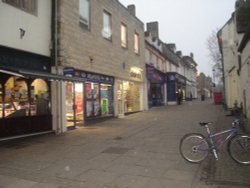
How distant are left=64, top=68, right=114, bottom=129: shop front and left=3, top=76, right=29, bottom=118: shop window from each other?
229 centimetres

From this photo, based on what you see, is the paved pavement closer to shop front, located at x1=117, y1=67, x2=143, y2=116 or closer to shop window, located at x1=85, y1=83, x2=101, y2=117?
shop window, located at x1=85, y1=83, x2=101, y2=117

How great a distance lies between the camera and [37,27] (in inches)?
463

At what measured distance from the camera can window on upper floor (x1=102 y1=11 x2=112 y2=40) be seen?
17272 millimetres

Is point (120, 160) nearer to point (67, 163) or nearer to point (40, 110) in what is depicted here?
point (67, 163)

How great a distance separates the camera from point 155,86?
3022 centimetres

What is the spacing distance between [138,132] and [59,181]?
6.71 m

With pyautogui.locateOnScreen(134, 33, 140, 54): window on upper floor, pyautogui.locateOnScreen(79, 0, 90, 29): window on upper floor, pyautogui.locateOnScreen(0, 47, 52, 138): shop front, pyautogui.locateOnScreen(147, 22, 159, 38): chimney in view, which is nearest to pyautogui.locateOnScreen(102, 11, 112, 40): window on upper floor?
pyautogui.locateOnScreen(79, 0, 90, 29): window on upper floor

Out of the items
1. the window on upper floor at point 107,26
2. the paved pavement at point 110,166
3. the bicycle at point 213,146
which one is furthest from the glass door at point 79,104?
the bicycle at point 213,146

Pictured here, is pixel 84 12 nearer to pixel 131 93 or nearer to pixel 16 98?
pixel 16 98

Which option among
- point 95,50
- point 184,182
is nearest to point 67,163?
point 184,182

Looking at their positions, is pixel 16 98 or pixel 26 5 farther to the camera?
pixel 26 5

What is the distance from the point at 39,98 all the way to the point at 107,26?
7641mm

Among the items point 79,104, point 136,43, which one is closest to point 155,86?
point 136,43

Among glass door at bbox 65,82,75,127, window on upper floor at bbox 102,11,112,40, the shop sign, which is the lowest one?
glass door at bbox 65,82,75,127
